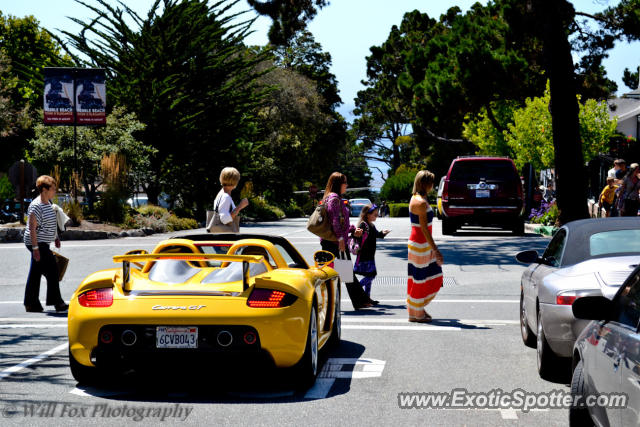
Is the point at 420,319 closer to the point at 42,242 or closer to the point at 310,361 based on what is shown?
the point at 310,361

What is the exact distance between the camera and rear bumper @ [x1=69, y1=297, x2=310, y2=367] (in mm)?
6391

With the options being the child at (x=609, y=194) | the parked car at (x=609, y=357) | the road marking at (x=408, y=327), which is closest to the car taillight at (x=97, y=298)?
the parked car at (x=609, y=357)

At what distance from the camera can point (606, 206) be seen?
22844mm

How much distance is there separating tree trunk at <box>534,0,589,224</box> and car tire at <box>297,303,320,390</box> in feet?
58.2

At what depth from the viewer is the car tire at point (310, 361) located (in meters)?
6.71

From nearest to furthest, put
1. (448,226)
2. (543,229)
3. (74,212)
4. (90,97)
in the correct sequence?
1. (448,226)
2. (543,229)
3. (74,212)
4. (90,97)

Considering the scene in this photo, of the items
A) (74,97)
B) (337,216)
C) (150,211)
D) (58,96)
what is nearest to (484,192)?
(150,211)

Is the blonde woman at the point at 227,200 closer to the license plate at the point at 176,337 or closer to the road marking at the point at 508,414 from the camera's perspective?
the license plate at the point at 176,337

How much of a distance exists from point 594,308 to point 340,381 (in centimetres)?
324

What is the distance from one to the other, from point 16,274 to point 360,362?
11477 mm

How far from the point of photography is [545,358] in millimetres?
6949

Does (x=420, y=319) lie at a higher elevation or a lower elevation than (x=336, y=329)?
lower

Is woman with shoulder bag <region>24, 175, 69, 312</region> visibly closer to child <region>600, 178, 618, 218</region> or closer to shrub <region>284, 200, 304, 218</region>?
child <region>600, 178, 618, 218</region>

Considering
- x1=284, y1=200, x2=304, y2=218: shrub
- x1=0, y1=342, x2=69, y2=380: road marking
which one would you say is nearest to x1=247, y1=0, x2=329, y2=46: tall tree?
x1=0, y1=342, x2=69, y2=380: road marking
